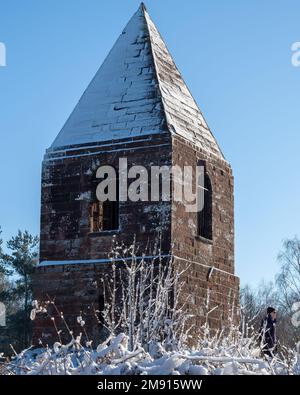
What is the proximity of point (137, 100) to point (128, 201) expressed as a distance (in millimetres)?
2147

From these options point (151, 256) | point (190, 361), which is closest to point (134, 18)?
point (151, 256)

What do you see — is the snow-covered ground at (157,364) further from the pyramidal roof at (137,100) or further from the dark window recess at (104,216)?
the pyramidal roof at (137,100)

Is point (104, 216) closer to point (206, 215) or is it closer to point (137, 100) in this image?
point (206, 215)

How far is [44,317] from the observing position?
16.8 meters

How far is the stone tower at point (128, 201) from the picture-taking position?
16.4 meters

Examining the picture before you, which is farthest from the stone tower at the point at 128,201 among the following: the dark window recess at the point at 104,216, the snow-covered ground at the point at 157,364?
the snow-covered ground at the point at 157,364

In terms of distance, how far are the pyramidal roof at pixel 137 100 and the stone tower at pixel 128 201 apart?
3cm

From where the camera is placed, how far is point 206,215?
17453 mm

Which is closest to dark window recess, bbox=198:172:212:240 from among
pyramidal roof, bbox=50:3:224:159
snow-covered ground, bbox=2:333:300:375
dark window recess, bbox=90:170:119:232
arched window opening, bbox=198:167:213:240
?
arched window opening, bbox=198:167:213:240

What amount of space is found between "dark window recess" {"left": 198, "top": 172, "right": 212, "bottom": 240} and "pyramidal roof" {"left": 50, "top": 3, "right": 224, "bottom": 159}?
86 centimetres

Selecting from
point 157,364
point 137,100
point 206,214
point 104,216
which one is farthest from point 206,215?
point 157,364
